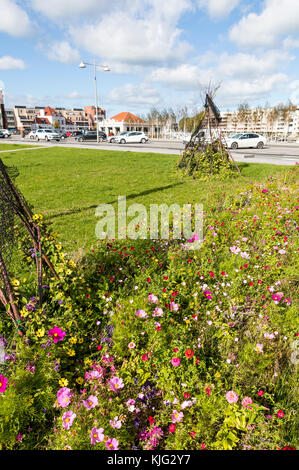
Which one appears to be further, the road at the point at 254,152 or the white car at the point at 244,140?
the white car at the point at 244,140

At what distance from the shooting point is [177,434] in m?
1.88

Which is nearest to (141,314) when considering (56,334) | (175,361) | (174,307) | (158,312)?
(158,312)

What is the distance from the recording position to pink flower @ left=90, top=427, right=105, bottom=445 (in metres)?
1.72

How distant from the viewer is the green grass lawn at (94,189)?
244 inches

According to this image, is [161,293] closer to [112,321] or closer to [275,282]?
[112,321]

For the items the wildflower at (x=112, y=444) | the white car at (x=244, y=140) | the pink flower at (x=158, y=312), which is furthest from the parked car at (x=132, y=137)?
the wildflower at (x=112, y=444)

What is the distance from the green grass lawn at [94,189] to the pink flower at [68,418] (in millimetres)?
2832

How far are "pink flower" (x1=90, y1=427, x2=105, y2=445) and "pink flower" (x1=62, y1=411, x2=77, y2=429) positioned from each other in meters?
0.17

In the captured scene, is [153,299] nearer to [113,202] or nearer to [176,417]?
[176,417]

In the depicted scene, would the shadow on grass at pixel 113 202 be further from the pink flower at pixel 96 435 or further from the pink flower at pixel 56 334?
the pink flower at pixel 96 435

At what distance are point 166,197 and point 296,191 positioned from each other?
346 centimetres

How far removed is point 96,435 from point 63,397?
401 mm

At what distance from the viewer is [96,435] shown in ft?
5.73
